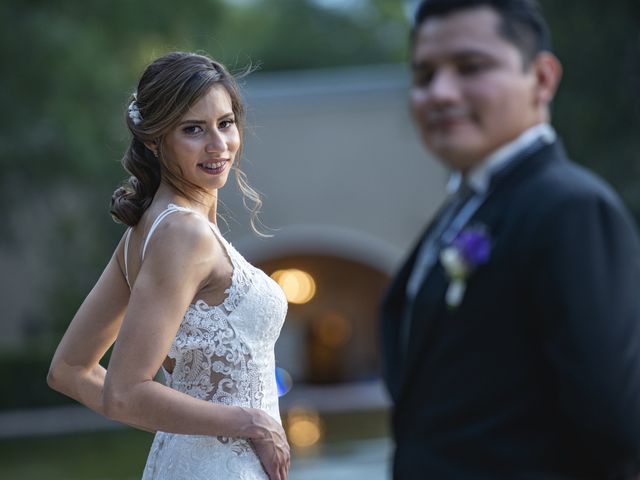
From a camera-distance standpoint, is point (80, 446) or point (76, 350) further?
point (80, 446)

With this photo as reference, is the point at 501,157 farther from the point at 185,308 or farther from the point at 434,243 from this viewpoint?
the point at 185,308

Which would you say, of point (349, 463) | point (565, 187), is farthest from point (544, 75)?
point (349, 463)

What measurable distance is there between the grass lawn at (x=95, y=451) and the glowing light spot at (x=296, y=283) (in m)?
6.00

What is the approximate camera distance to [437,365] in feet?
6.86

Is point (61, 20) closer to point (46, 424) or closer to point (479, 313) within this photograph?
point (46, 424)

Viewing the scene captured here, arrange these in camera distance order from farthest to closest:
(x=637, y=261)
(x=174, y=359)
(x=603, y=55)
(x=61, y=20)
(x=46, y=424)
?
(x=46, y=424), (x=61, y=20), (x=603, y=55), (x=174, y=359), (x=637, y=261)

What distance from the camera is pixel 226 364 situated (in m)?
2.65

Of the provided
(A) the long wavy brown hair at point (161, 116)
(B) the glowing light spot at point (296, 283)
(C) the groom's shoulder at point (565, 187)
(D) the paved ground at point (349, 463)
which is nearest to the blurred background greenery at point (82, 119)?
(A) the long wavy brown hair at point (161, 116)

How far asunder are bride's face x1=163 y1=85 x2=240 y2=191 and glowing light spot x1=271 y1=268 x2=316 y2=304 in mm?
22973

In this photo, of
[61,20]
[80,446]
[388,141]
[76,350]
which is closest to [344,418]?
[80,446]

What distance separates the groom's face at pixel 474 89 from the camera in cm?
211

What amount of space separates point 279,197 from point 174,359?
20.5m

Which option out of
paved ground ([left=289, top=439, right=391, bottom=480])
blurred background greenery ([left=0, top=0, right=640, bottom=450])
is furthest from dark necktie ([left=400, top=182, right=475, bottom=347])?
paved ground ([left=289, top=439, right=391, bottom=480])

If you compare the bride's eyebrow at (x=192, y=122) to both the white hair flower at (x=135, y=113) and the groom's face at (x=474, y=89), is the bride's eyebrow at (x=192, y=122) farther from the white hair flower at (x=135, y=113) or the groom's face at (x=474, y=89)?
the groom's face at (x=474, y=89)
